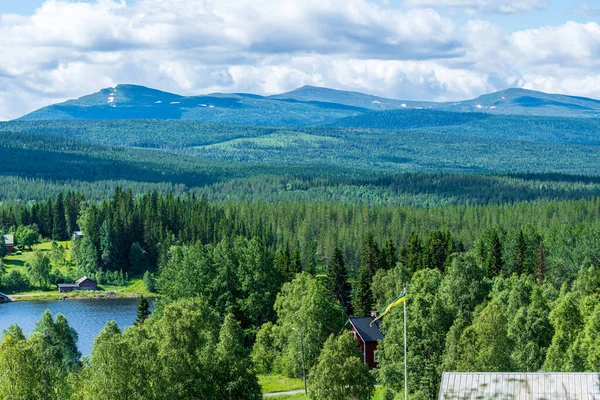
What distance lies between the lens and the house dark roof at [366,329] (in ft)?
326

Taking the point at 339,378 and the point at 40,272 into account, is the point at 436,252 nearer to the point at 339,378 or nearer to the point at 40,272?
the point at 339,378

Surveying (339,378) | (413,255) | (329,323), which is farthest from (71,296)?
(339,378)

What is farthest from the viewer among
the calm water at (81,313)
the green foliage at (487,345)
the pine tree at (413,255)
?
the calm water at (81,313)

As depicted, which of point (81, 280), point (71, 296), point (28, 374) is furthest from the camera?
point (81, 280)

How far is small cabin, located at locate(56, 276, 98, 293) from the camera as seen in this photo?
185 metres

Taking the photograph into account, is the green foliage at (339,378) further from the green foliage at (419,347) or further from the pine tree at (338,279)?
the pine tree at (338,279)

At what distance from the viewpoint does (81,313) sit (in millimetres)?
157000

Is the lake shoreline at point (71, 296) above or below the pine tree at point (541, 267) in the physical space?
below

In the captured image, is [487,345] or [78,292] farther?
A: [78,292]

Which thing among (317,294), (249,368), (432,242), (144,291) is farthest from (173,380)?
(144,291)

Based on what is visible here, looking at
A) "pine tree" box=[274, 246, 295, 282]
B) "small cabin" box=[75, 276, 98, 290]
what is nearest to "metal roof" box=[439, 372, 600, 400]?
"pine tree" box=[274, 246, 295, 282]

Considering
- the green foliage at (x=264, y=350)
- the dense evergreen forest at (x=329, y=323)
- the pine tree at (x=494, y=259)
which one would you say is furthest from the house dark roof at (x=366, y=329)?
the pine tree at (x=494, y=259)

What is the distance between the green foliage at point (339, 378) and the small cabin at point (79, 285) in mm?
113941

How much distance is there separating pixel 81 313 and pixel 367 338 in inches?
2741
